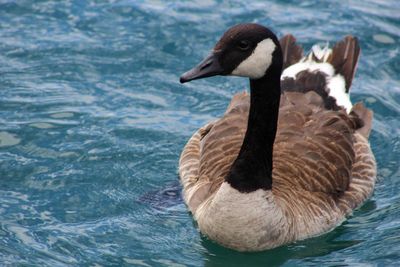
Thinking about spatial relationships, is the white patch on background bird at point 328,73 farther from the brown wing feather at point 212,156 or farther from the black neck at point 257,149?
the black neck at point 257,149

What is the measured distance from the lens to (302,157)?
31.1ft

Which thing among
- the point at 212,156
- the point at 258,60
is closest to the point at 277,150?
the point at 212,156

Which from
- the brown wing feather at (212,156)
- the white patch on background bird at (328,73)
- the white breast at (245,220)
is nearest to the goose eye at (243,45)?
the white breast at (245,220)

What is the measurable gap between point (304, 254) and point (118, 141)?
285 cm

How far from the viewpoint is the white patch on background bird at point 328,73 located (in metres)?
10.9

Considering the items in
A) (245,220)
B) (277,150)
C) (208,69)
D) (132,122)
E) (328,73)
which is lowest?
(132,122)

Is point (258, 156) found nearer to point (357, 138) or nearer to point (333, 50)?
point (357, 138)

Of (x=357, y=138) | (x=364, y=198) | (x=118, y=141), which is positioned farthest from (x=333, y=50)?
(x=118, y=141)

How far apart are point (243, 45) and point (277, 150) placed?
178 centimetres

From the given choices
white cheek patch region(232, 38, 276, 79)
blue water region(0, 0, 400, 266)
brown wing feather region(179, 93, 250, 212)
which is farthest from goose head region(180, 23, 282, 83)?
blue water region(0, 0, 400, 266)

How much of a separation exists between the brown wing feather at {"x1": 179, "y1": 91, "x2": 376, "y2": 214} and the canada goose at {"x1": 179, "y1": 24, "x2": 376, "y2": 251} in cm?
1

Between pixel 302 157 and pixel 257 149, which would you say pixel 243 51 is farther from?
pixel 302 157

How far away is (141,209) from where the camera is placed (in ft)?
31.9

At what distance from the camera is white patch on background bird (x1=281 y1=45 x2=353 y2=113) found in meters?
10.9
